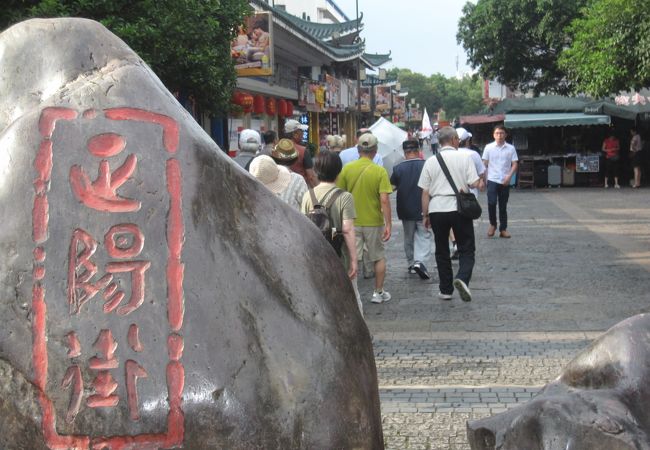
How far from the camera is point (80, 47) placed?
3158mm

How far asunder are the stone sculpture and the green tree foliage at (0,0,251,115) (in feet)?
17.3

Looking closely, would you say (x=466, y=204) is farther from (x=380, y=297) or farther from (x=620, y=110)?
(x=620, y=110)

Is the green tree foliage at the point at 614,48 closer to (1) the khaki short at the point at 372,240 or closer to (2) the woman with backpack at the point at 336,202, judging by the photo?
(1) the khaki short at the point at 372,240

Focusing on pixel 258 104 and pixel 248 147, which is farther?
pixel 258 104

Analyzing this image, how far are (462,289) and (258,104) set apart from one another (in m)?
12.9

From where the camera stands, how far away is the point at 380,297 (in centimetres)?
814

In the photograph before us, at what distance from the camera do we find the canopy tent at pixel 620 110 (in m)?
21.6

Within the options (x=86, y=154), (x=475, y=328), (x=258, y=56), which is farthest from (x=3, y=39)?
(x=258, y=56)

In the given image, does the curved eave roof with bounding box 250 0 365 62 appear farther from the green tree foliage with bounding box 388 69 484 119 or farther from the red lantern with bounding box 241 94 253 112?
the green tree foliage with bounding box 388 69 484 119

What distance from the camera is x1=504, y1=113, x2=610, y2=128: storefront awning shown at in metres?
22.0

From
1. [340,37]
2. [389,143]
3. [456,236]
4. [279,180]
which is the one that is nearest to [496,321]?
[456,236]

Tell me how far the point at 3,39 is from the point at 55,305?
3.68 feet

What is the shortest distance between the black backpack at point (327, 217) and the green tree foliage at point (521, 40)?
24573 millimetres

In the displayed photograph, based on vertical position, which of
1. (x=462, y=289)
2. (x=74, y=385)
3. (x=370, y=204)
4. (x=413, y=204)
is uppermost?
(x=370, y=204)
